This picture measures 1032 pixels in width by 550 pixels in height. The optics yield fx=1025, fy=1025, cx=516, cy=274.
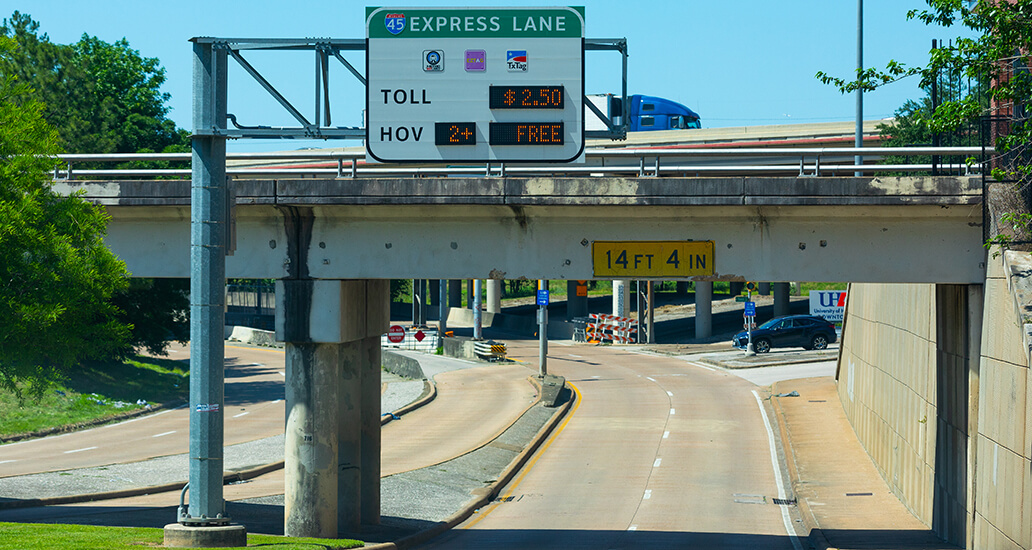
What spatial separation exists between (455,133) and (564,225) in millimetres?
4602

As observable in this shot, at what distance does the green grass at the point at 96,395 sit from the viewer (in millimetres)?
36031

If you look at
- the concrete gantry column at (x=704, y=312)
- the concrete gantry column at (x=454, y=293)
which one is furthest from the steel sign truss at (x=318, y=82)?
the concrete gantry column at (x=454, y=293)

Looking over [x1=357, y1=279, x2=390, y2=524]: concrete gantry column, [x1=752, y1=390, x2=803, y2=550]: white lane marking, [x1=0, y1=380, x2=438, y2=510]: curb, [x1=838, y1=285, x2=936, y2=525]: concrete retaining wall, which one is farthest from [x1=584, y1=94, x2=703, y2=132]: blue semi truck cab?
[x1=357, y1=279, x2=390, y2=524]: concrete gantry column

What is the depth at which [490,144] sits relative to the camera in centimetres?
1351

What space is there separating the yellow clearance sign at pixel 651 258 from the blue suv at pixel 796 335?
3949cm

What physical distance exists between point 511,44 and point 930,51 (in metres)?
6.24

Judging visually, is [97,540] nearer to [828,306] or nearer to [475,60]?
[475,60]

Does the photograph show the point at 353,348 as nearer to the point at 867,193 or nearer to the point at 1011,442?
the point at 867,193

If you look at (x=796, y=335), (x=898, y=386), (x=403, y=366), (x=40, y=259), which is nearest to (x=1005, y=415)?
(x=898, y=386)

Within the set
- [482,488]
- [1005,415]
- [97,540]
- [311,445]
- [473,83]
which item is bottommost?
[482,488]

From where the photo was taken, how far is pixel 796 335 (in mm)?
55969

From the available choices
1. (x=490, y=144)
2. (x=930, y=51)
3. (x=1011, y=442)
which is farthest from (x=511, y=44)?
(x=1011, y=442)

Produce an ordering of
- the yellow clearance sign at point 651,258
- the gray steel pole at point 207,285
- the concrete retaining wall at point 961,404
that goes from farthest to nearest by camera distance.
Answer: the yellow clearance sign at point 651,258, the concrete retaining wall at point 961,404, the gray steel pole at point 207,285

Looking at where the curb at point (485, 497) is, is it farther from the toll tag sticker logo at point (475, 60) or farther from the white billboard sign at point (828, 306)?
the white billboard sign at point (828, 306)
